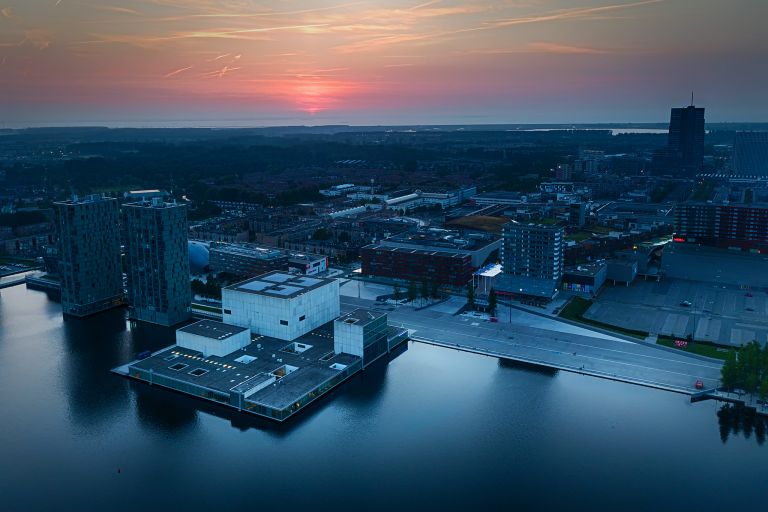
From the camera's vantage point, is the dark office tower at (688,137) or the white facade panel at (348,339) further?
the dark office tower at (688,137)

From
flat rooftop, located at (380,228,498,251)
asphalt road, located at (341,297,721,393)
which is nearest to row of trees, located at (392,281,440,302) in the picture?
asphalt road, located at (341,297,721,393)

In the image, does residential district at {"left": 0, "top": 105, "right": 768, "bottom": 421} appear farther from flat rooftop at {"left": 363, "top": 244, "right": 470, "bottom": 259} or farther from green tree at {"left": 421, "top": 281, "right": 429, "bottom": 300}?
green tree at {"left": 421, "top": 281, "right": 429, "bottom": 300}

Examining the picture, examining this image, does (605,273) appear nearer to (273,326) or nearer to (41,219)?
(273,326)

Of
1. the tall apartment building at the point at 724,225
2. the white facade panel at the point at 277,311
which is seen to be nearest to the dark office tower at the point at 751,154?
the tall apartment building at the point at 724,225

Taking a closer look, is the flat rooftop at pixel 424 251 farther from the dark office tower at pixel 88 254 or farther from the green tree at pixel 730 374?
the green tree at pixel 730 374

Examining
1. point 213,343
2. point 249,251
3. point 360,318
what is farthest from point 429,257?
point 213,343

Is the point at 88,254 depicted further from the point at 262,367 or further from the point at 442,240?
the point at 442,240
